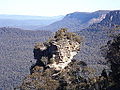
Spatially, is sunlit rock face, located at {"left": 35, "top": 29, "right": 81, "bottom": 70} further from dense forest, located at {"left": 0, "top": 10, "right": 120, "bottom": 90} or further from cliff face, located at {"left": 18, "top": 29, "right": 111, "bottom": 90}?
dense forest, located at {"left": 0, "top": 10, "right": 120, "bottom": 90}

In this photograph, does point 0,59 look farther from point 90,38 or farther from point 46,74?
point 46,74

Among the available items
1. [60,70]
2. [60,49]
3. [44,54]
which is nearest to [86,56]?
[44,54]

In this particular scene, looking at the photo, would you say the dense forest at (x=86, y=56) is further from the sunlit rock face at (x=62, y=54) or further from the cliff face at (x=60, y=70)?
the sunlit rock face at (x=62, y=54)

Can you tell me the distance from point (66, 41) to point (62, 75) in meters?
4.29

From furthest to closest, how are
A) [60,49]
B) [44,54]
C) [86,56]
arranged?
[86,56] → [44,54] → [60,49]

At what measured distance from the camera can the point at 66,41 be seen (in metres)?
38.5

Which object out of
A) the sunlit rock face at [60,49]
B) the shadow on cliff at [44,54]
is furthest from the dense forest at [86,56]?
the shadow on cliff at [44,54]

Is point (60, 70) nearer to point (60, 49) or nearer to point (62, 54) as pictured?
point (62, 54)

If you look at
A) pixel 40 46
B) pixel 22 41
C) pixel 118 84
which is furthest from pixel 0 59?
pixel 118 84

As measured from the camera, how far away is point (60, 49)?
123ft

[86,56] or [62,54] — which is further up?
[62,54]

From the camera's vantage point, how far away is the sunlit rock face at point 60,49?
3762 centimetres

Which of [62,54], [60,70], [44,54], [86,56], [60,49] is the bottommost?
[86,56]

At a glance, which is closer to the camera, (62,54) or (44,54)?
(62,54)
